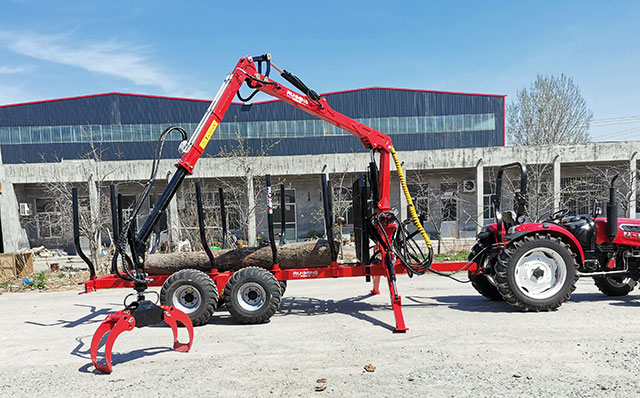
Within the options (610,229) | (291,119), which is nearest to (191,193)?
(291,119)

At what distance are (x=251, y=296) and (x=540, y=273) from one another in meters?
4.35

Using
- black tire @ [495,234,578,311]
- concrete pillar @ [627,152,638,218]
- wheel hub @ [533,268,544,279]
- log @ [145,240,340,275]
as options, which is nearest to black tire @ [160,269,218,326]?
log @ [145,240,340,275]

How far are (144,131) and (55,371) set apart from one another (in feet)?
76.8

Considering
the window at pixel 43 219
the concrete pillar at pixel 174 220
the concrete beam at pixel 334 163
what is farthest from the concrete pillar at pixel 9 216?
the concrete pillar at pixel 174 220

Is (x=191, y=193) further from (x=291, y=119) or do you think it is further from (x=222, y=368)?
(x=222, y=368)

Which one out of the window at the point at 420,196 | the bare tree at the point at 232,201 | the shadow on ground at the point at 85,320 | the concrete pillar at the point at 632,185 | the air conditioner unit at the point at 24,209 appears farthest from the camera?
the window at the point at 420,196

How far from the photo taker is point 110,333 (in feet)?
15.0

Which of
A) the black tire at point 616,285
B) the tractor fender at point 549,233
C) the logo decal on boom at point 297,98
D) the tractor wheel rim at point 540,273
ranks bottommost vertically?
the black tire at point 616,285

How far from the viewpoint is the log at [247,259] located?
6.63 metres

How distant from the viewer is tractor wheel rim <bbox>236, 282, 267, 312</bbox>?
20.1 feet

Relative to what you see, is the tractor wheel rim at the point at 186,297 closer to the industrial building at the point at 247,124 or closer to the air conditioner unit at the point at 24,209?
the industrial building at the point at 247,124

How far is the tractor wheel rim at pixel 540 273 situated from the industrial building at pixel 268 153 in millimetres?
11201

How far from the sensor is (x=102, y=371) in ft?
14.6

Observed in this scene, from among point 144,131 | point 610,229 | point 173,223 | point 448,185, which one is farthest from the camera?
point 144,131
